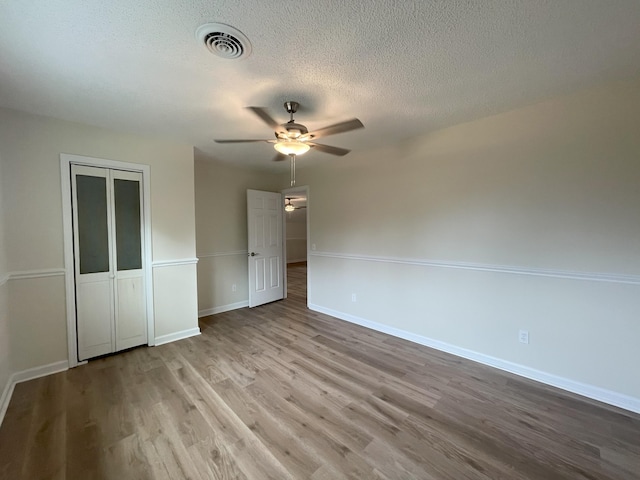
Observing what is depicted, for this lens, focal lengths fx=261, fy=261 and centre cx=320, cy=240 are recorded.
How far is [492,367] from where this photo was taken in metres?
2.60

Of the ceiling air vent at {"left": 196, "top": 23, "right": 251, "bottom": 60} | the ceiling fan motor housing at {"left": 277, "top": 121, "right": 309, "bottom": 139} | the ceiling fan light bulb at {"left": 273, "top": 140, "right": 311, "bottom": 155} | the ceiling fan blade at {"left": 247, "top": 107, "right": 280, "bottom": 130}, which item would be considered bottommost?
the ceiling fan light bulb at {"left": 273, "top": 140, "right": 311, "bottom": 155}

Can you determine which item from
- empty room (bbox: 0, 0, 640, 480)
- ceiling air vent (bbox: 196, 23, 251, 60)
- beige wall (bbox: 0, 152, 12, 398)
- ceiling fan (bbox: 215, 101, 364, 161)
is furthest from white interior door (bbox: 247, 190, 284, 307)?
ceiling air vent (bbox: 196, 23, 251, 60)

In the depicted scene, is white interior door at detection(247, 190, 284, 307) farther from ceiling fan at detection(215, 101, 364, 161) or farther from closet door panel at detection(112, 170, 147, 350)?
ceiling fan at detection(215, 101, 364, 161)

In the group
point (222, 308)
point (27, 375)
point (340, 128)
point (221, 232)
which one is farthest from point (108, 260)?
point (340, 128)

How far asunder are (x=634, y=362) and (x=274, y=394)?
9.13 ft

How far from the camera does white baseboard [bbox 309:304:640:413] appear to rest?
6.61ft

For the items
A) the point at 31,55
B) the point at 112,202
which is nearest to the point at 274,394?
the point at 112,202

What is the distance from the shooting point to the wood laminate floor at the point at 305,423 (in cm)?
152

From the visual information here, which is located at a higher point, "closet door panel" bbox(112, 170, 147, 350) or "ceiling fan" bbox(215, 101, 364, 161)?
"ceiling fan" bbox(215, 101, 364, 161)

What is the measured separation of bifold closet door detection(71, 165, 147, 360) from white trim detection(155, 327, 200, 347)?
0.56ft

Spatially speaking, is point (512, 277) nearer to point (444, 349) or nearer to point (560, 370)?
point (560, 370)

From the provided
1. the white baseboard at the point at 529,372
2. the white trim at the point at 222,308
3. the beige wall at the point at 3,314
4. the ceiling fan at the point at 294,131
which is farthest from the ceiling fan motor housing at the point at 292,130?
the white trim at the point at 222,308

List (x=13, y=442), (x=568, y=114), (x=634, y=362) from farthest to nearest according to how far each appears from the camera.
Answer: (x=568, y=114) < (x=634, y=362) < (x=13, y=442)

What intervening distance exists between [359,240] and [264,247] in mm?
1830
